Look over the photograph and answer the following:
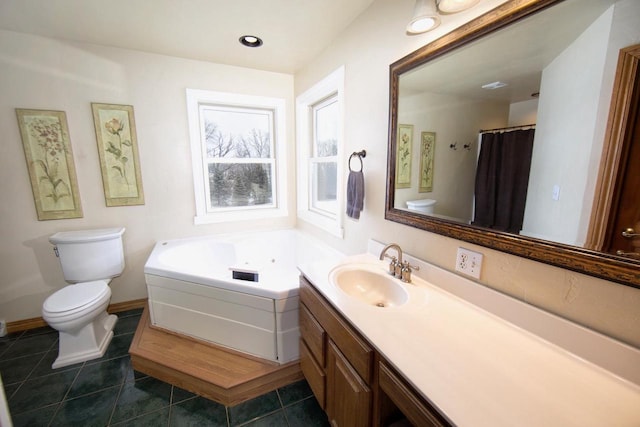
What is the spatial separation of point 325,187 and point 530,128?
1876 mm

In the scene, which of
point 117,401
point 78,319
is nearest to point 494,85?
point 117,401

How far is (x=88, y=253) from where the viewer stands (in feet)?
6.88

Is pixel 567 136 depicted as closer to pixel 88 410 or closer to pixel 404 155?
pixel 404 155

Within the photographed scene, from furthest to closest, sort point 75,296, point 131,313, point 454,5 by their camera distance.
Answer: point 131,313
point 75,296
point 454,5

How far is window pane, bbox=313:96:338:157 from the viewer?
7.84ft

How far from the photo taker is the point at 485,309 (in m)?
1.04

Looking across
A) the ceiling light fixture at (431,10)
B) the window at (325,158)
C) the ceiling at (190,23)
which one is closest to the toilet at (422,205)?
the ceiling light fixture at (431,10)

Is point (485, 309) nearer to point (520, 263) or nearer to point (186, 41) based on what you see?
point (520, 263)

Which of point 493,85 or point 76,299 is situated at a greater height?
point 493,85

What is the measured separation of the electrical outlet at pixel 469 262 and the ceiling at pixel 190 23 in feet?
5.18

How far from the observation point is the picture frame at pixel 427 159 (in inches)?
52.6

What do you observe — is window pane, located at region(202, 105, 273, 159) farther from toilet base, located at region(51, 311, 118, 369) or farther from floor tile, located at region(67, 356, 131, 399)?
floor tile, located at region(67, 356, 131, 399)

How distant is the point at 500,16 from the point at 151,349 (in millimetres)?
2635

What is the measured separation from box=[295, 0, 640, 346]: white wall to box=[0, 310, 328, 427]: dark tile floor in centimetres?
111
